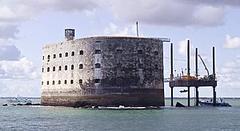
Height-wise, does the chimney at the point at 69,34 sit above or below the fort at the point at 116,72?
above

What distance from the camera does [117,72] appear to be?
244ft

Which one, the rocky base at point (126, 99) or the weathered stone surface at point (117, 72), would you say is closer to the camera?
the rocky base at point (126, 99)

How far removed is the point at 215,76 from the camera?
84750 millimetres

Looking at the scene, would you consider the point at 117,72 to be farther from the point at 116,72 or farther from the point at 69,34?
the point at 69,34

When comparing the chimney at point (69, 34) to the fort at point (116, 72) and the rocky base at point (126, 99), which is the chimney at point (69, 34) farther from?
the rocky base at point (126, 99)

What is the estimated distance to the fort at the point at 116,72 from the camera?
74.3 metres

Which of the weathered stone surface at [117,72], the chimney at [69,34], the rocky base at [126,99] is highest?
the chimney at [69,34]

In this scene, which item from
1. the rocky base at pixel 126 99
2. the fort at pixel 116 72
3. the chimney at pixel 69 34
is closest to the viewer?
the rocky base at pixel 126 99

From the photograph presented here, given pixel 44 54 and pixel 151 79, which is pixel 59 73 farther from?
pixel 151 79

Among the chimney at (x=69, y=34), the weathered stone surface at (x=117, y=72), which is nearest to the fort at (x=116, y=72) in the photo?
the weathered stone surface at (x=117, y=72)

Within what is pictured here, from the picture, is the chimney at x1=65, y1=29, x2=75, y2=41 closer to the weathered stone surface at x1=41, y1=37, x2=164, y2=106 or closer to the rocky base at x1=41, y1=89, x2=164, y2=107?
the weathered stone surface at x1=41, y1=37, x2=164, y2=106

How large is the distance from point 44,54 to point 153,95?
2168 cm

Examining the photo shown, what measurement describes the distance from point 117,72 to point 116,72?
136 mm

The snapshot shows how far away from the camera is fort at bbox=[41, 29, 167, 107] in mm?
74312
